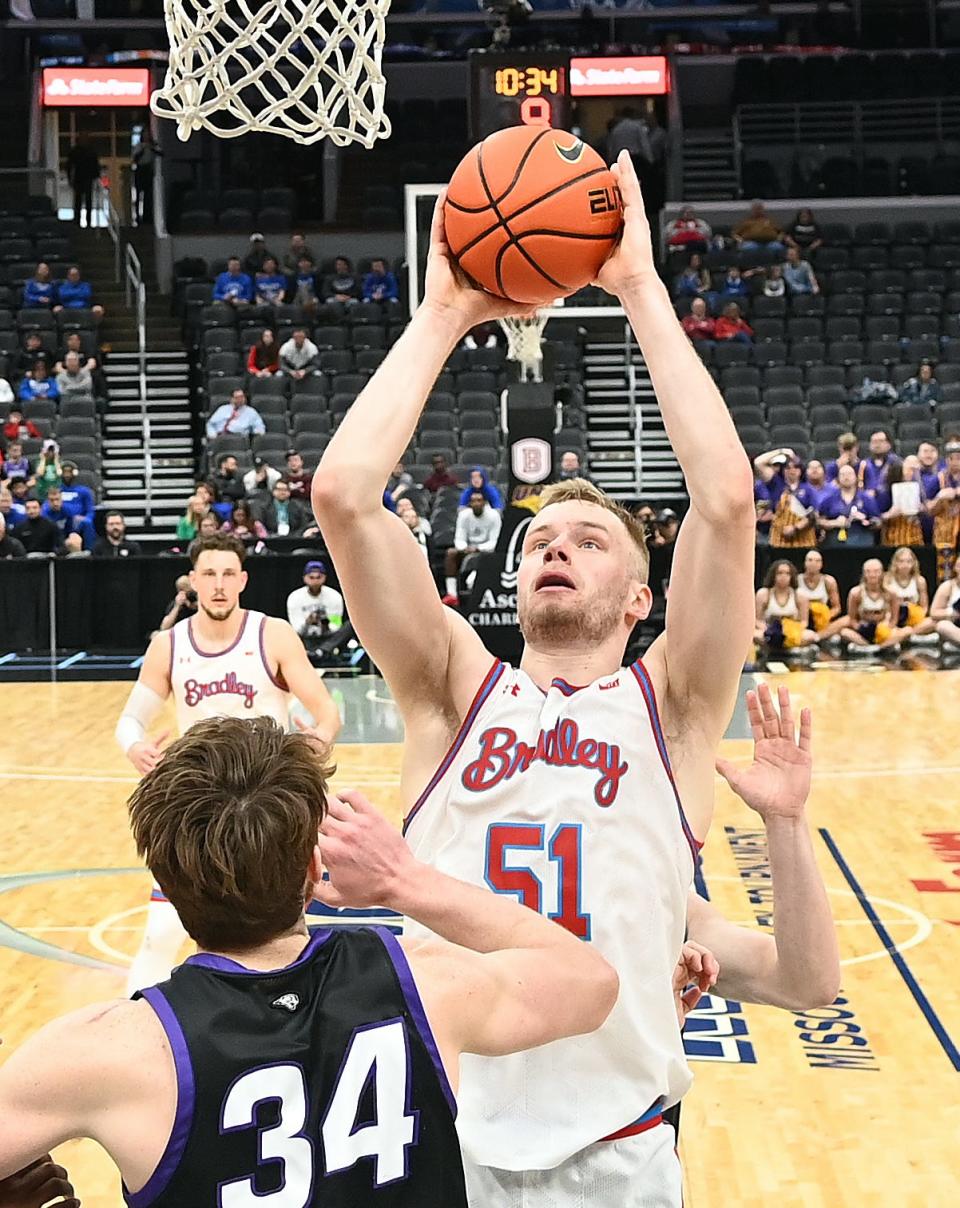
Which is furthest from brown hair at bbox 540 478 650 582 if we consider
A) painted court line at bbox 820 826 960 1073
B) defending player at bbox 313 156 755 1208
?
painted court line at bbox 820 826 960 1073

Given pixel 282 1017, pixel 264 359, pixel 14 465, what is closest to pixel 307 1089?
pixel 282 1017

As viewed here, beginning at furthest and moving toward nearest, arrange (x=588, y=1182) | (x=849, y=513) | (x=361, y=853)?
(x=849, y=513) → (x=588, y=1182) → (x=361, y=853)

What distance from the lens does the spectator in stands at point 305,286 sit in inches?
797

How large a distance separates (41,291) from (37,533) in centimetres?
597

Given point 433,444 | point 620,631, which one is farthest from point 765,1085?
point 433,444

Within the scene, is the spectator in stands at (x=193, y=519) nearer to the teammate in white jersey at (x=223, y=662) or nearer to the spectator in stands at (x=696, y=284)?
the spectator in stands at (x=696, y=284)

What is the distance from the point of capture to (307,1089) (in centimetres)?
182

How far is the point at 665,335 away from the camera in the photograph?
8.33 ft

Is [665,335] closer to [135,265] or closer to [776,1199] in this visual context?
[776,1199]

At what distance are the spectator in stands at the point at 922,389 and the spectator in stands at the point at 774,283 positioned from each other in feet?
8.41

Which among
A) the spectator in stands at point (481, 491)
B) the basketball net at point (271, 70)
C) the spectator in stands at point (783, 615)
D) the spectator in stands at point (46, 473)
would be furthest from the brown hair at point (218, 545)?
the spectator in stands at point (46, 473)

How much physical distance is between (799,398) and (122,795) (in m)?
11.2

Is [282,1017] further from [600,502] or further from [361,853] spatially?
[600,502]

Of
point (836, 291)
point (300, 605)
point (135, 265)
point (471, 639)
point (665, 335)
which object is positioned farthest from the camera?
point (135, 265)
